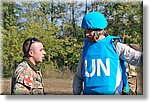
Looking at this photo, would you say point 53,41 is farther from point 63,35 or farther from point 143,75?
point 143,75

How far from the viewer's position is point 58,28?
5.62 metres

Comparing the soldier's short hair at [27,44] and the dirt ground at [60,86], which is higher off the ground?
the soldier's short hair at [27,44]

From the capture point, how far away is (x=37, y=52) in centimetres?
564

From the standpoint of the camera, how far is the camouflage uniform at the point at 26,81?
18.4 ft

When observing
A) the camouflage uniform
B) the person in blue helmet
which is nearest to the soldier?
the camouflage uniform

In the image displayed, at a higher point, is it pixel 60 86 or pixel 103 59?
pixel 103 59

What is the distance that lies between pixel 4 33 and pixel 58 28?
1.26 feet

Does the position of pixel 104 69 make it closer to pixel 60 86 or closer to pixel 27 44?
pixel 60 86

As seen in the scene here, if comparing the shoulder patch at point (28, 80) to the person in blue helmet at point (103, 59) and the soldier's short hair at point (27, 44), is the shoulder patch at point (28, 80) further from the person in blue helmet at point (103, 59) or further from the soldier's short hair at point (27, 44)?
the person in blue helmet at point (103, 59)

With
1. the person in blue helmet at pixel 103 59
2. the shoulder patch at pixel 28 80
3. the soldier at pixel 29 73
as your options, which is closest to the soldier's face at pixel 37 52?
the soldier at pixel 29 73

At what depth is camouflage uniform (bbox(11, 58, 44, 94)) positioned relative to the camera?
18.4 feet

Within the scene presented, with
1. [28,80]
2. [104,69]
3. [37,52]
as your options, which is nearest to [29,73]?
[28,80]

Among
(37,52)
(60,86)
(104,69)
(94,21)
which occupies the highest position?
(94,21)

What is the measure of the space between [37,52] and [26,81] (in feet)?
0.72
